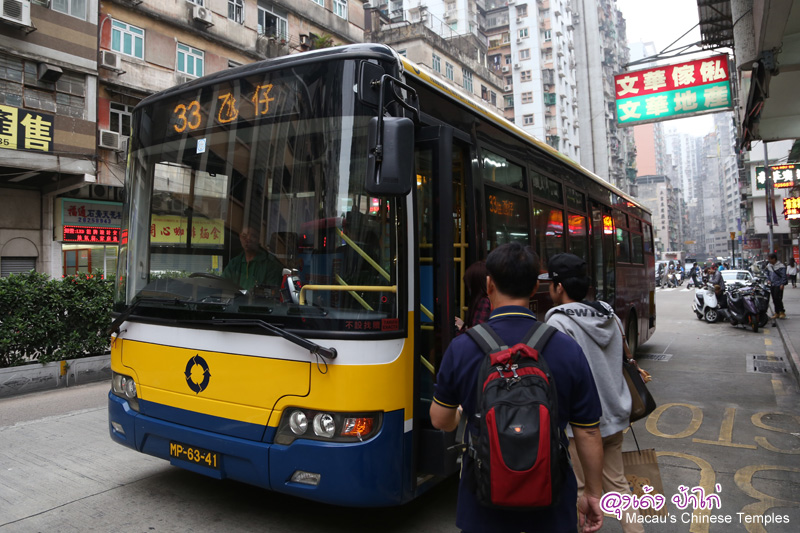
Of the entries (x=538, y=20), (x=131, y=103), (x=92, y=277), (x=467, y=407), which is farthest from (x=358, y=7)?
(x=538, y=20)

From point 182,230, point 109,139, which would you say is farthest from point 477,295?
point 109,139

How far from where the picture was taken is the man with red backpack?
2.01 meters

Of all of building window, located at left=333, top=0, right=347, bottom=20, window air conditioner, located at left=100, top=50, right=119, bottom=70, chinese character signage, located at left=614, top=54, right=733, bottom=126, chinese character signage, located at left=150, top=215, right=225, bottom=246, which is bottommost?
chinese character signage, located at left=150, top=215, right=225, bottom=246

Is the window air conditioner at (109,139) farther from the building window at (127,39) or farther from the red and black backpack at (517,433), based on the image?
the red and black backpack at (517,433)

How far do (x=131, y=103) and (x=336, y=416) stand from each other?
1776 cm

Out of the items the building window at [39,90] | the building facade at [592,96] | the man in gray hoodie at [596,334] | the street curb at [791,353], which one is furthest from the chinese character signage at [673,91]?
the building facade at [592,96]

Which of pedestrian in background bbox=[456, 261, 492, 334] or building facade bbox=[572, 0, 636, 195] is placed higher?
building facade bbox=[572, 0, 636, 195]

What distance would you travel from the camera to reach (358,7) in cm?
2741

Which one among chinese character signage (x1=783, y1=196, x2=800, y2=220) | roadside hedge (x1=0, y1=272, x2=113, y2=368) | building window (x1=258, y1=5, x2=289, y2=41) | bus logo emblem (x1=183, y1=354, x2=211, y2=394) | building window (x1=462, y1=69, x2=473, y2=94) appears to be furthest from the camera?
building window (x1=462, y1=69, x2=473, y2=94)

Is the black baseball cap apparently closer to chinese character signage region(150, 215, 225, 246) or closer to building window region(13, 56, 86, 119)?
chinese character signage region(150, 215, 225, 246)

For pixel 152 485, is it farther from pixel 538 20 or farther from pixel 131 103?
pixel 538 20

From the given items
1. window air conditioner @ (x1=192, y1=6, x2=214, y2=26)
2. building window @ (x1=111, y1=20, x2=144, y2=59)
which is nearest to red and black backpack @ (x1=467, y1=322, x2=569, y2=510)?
building window @ (x1=111, y1=20, x2=144, y2=59)

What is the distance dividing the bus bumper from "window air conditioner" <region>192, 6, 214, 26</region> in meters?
19.1

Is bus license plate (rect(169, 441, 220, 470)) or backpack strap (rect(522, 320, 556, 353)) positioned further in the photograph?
bus license plate (rect(169, 441, 220, 470))
